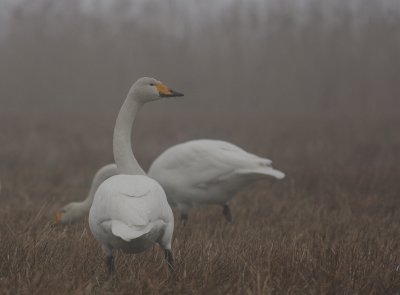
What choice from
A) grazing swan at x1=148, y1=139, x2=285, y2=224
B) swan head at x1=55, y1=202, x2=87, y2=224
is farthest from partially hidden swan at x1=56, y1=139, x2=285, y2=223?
swan head at x1=55, y1=202, x2=87, y2=224

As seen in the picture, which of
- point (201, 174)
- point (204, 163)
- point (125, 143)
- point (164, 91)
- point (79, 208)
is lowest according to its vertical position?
point (79, 208)

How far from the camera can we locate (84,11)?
94.6 ft

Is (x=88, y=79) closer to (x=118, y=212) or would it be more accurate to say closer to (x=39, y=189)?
(x=39, y=189)

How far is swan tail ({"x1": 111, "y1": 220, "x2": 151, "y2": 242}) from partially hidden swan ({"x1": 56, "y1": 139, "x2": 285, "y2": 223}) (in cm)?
269

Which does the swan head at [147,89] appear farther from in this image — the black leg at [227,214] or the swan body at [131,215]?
the black leg at [227,214]

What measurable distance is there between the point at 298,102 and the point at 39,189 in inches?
765

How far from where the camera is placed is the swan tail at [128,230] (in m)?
3.21

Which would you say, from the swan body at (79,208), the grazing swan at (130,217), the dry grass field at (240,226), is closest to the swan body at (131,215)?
the grazing swan at (130,217)

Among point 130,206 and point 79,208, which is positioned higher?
point 130,206

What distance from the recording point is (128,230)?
3270mm

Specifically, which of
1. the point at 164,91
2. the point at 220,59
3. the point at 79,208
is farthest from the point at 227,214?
the point at 220,59

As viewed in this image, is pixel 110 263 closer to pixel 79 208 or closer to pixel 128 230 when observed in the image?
pixel 128 230

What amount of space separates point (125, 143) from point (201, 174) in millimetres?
1545

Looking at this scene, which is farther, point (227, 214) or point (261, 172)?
point (227, 214)
